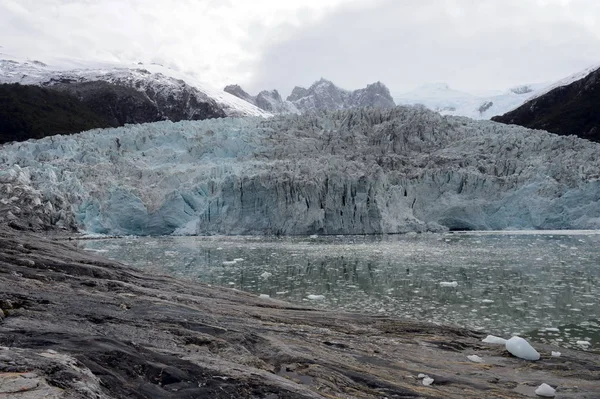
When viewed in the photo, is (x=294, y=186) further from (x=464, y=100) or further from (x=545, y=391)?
(x=464, y=100)

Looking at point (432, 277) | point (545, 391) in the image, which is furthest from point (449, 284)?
point (545, 391)

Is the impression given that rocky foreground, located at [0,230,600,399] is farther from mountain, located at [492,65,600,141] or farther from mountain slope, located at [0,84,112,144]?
mountain slope, located at [0,84,112,144]

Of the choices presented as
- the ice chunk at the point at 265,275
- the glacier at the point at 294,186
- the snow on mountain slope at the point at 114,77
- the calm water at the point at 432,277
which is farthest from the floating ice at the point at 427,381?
the snow on mountain slope at the point at 114,77

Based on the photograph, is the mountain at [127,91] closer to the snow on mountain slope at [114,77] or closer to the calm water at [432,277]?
the snow on mountain slope at [114,77]

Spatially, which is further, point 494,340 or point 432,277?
point 432,277

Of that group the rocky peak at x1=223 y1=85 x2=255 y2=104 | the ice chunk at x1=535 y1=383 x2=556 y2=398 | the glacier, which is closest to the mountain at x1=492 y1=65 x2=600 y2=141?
the glacier

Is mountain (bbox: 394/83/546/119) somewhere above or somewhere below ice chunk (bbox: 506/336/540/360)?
above
